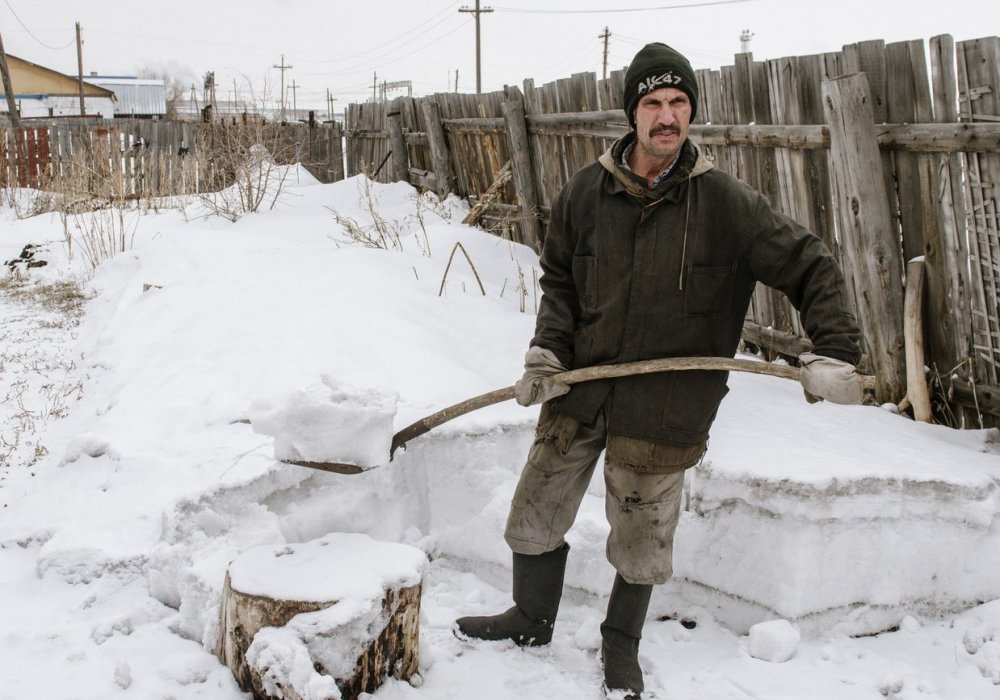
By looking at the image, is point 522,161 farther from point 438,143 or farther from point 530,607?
point 530,607

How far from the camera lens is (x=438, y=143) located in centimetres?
1002

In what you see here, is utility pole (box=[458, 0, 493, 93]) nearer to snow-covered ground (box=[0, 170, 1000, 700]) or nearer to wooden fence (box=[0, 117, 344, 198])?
wooden fence (box=[0, 117, 344, 198])

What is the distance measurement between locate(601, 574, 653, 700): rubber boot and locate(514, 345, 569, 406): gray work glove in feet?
2.04

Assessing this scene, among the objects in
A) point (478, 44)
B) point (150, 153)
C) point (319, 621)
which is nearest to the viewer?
point (319, 621)

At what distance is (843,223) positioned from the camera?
3.98 meters

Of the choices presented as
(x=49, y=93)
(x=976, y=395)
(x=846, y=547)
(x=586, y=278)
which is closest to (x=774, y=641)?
(x=846, y=547)

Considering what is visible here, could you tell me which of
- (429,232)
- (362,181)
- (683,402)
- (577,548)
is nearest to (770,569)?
(577,548)

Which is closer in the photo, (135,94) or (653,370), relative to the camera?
(653,370)

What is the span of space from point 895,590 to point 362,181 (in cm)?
939

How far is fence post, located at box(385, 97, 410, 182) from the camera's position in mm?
11844

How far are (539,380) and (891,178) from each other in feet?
7.58

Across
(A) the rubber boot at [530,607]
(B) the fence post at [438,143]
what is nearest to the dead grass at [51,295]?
(B) the fence post at [438,143]

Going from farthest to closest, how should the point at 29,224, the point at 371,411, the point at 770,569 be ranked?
1. the point at 29,224
2. the point at 770,569
3. the point at 371,411

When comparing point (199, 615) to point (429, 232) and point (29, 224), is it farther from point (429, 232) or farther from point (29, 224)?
point (29, 224)
